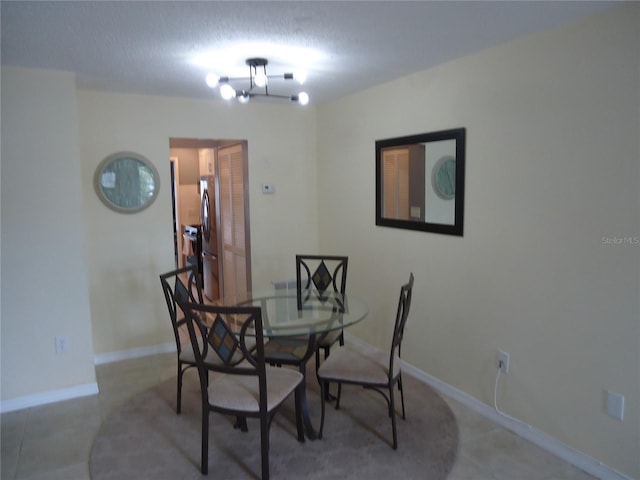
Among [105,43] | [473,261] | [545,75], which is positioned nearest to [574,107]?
[545,75]

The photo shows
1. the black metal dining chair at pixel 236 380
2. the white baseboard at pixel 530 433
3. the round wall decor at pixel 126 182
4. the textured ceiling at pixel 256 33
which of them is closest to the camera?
the textured ceiling at pixel 256 33

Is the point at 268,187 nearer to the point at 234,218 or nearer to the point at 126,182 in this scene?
the point at 234,218

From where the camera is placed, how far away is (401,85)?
11.3 feet

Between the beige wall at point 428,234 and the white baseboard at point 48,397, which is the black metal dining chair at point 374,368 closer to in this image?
the beige wall at point 428,234

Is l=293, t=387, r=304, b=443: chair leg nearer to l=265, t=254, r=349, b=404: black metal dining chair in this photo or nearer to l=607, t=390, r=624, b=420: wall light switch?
l=265, t=254, r=349, b=404: black metal dining chair

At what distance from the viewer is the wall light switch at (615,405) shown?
219cm

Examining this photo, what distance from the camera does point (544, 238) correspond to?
2.49 m

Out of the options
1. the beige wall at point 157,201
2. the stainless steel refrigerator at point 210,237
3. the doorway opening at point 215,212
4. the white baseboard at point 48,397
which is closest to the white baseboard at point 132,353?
the beige wall at point 157,201

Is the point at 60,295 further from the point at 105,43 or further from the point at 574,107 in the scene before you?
the point at 574,107

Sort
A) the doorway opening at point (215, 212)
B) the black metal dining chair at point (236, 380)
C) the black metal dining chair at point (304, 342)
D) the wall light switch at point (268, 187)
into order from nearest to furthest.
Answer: the black metal dining chair at point (236, 380)
the black metal dining chair at point (304, 342)
the wall light switch at point (268, 187)
the doorway opening at point (215, 212)

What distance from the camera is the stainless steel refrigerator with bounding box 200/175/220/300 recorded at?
5.56m

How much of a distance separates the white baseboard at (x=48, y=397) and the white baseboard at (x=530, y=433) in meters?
2.44

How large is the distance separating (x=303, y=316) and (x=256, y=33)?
166 cm

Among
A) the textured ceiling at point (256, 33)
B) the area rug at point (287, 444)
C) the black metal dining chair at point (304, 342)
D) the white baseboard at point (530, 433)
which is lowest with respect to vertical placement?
the area rug at point (287, 444)
